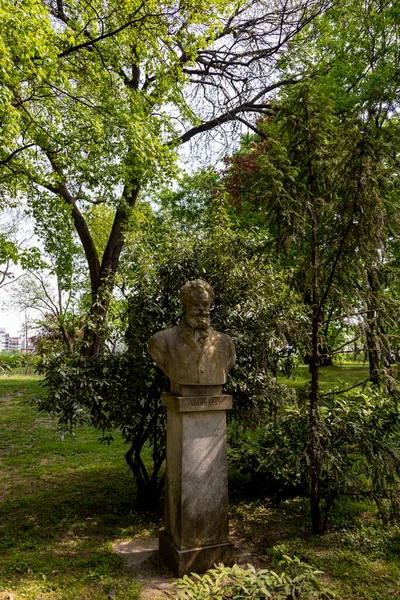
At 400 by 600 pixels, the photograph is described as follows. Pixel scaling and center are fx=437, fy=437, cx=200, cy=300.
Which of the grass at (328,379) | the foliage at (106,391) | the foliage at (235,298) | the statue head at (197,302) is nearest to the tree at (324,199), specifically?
the foliage at (235,298)

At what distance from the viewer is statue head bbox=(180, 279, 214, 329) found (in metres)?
4.00

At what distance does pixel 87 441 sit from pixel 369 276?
6748 millimetres

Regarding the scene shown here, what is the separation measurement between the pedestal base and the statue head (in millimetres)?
1969

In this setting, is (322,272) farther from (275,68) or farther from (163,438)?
(275,68)

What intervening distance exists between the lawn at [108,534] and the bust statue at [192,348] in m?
1.70

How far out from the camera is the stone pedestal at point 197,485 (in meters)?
3.86

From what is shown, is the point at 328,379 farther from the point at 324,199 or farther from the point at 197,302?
the point at 197,302

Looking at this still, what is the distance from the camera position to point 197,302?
13.1ft

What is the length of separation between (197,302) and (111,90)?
8.37 m

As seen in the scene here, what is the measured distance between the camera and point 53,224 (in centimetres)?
1186

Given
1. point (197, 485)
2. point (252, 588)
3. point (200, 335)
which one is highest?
point (200, 335)

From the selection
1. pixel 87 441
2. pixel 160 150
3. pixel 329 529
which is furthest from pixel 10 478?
pixel 160 150

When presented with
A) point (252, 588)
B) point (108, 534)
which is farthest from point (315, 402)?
point (108, 534)

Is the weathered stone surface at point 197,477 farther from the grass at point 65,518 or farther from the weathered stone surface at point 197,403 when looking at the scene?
the grass at point 65,518
